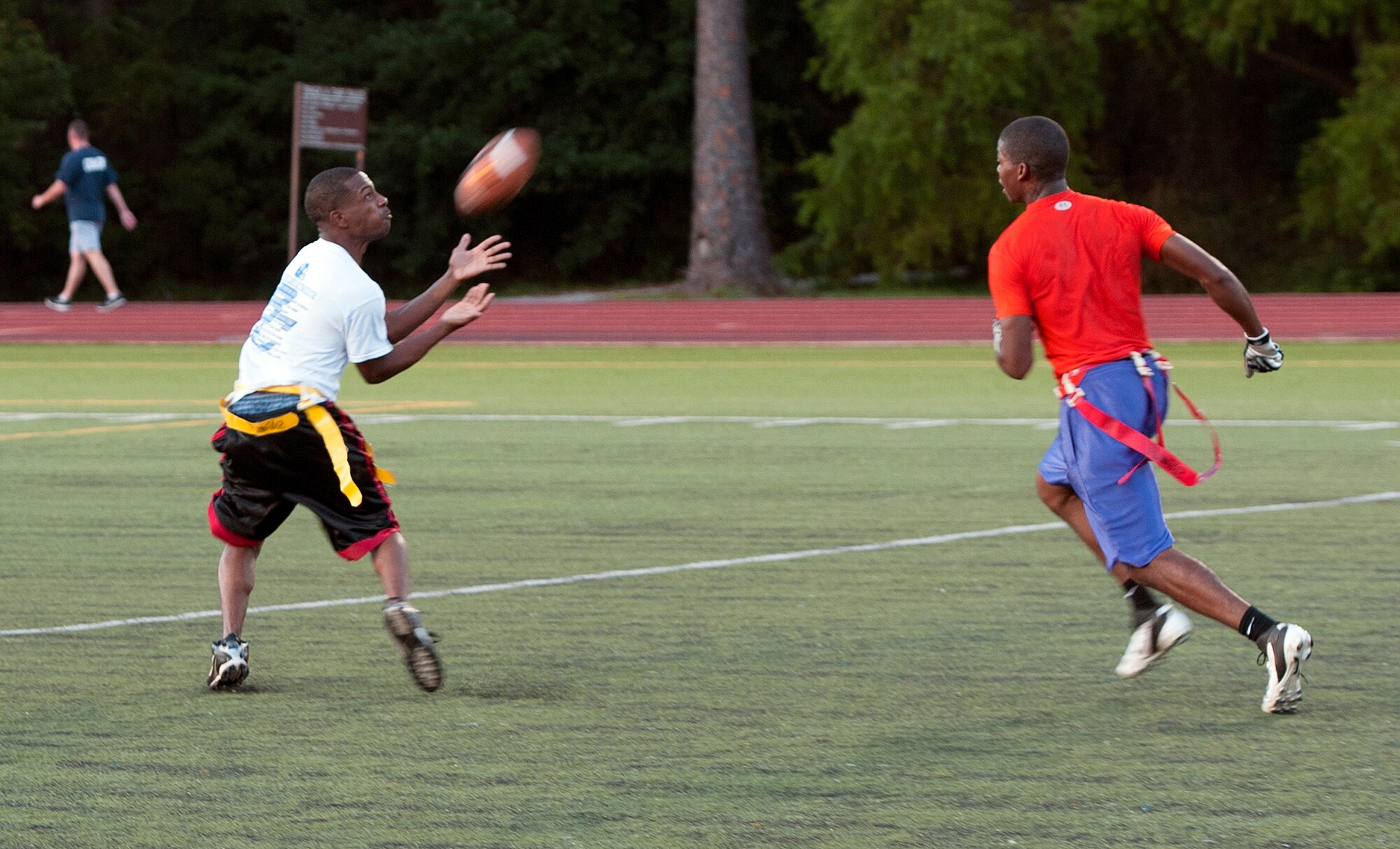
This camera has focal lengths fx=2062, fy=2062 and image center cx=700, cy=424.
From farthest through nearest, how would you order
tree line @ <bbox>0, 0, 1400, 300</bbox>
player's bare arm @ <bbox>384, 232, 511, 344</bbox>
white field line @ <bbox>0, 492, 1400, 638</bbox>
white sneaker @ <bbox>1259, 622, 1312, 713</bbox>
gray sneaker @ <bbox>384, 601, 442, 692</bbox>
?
tree line @ <bbox>0, 0, 1400, 300</bbox>, white field line @ <bbox>0, 492, 1400, 638</bbox>, player's bare arm @ <bbox>384, 232, 511, 344</bbox>, gray sneaker @ <bbox>384, 601, 442, 692</bbox>, white sneaker @ <bbox>1259, 622, 1312, 713</bbox>

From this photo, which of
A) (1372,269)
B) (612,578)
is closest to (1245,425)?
(612,578)

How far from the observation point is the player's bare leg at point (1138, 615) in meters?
6.11

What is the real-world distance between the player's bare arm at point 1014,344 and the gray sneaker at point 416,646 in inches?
73.5

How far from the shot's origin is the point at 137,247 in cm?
4331

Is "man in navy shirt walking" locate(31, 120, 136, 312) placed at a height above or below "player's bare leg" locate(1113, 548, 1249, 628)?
below

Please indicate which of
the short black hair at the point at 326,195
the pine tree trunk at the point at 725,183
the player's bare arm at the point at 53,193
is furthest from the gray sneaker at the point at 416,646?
the pine tree trunk at the point at 725,183

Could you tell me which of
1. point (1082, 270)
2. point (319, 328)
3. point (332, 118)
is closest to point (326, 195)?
point (319, 328)

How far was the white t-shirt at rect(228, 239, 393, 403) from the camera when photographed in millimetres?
6219

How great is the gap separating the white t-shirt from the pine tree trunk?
26.7 m

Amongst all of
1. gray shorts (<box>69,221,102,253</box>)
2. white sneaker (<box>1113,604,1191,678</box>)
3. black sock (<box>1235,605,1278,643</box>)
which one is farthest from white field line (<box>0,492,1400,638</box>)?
gray shorts (<box>69,221,102,253</box>)

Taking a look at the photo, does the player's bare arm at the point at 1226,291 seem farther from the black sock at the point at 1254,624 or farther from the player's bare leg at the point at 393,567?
the player's bare leg at the point at 393,567

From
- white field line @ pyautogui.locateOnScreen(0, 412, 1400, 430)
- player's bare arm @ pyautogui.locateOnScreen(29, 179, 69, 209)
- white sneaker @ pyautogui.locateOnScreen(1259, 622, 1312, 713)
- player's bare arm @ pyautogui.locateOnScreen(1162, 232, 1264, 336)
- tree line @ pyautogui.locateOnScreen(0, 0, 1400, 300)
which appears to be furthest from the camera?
tree line @ pyautogui.locateOnScreen(0, 0, 1400, 300)

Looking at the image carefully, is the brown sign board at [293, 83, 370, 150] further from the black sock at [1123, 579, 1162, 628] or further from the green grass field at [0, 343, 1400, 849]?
the black sock at [1123, 579, 1162, 628]

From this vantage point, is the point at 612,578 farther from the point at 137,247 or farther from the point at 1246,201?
the point at 137,247
